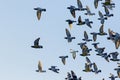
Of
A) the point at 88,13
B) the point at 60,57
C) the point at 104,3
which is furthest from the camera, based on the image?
the point at 60,57

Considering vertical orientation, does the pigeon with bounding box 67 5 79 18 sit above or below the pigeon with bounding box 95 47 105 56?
above

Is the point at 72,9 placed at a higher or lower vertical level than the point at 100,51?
higher

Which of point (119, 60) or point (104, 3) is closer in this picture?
point (104, 3)

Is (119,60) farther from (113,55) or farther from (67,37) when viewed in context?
(67,37)

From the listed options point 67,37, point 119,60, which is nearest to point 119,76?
point 119,60

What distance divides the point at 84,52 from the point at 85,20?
6439mm

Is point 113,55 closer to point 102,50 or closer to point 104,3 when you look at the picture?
point 102,50

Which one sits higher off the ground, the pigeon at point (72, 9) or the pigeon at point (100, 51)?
the pigeon at point (72, 9)

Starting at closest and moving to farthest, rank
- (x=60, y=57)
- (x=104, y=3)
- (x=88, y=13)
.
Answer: (x=104, y=3) → (x=88, y=13) → (x=60, y=57)

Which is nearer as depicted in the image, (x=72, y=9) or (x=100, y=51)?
(x=72, y=9)

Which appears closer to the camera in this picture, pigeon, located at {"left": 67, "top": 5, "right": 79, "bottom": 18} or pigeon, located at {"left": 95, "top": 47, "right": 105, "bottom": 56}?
pigeon, located at {"left": 67, "top": 5, "right": 79, "bottom": 18}

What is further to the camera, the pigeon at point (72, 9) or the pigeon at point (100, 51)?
the pigeon at point (100, 51)

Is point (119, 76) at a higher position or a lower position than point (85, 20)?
lower

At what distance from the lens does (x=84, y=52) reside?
11762 cm
